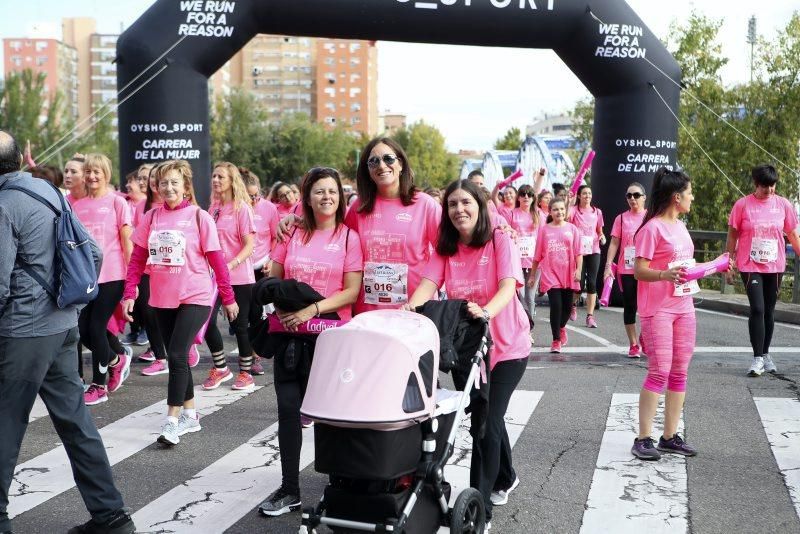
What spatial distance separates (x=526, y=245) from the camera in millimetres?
12016

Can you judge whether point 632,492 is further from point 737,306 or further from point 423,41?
point 423,41

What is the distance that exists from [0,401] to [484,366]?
7.40 ft

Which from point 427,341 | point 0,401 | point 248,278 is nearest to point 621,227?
point 248,278

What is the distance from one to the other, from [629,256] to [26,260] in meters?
6.71

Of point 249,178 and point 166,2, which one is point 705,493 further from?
point 166,2

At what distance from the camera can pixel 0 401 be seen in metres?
4.10

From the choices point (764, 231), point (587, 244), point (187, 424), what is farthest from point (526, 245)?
point (187, 424)

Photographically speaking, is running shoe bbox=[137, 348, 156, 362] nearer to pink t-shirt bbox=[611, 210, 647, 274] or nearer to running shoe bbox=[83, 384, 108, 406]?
running shoe bbox=[83, 384, 108, 406]

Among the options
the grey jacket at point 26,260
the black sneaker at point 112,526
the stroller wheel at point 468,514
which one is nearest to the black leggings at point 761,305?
the stroller wheel at point 468,514

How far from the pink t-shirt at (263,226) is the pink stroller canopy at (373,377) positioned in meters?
6.22

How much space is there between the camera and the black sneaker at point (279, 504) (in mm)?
4633

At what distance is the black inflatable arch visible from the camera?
13023 mm

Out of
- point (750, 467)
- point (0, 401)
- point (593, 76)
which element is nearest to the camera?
point (0, 401)

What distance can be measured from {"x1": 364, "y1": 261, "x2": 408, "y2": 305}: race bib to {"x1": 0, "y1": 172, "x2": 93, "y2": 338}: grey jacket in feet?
5.50
